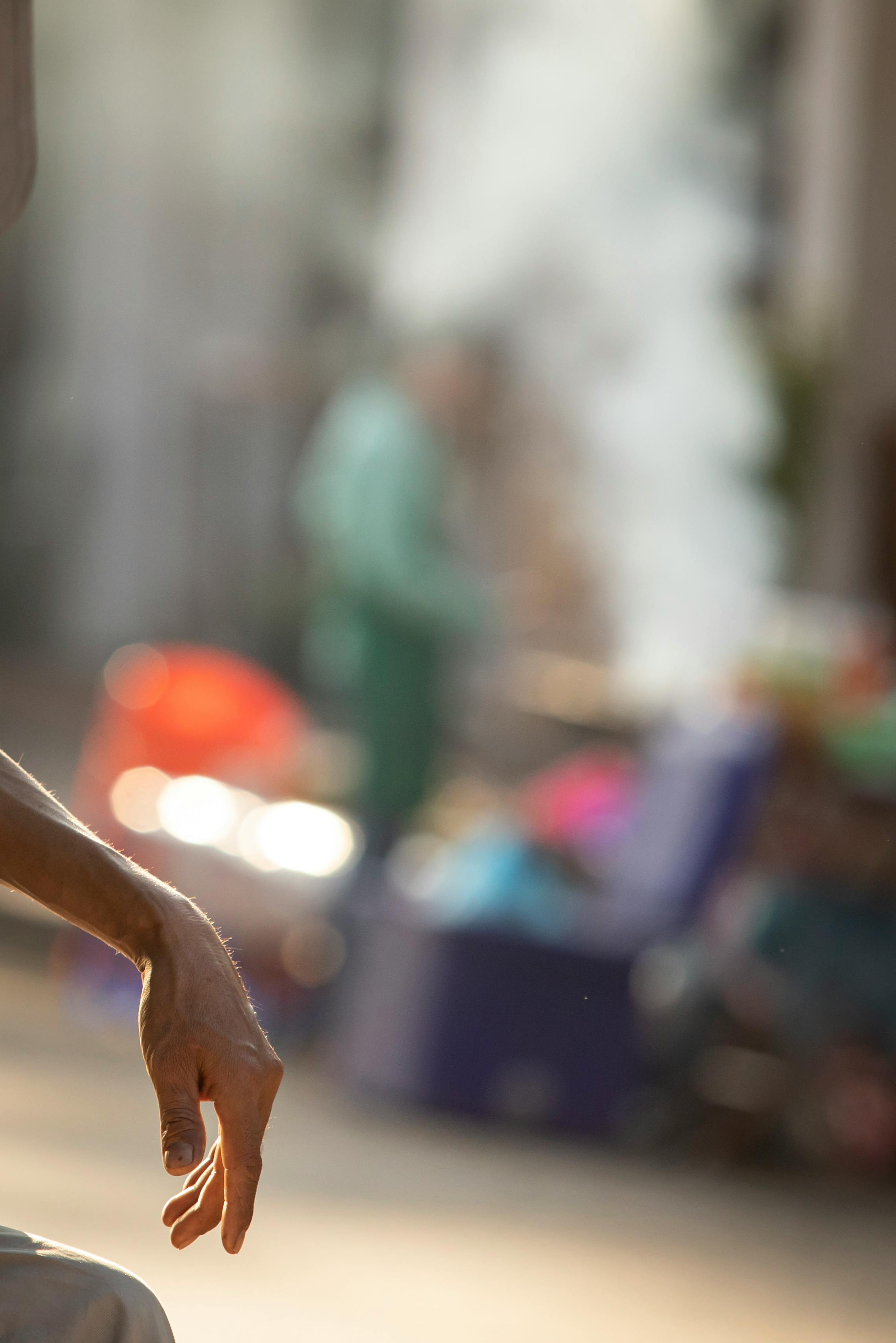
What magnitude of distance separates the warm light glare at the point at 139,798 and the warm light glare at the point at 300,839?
226mm

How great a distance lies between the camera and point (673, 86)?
791 cm

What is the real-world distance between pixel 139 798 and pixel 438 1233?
1686 millimetres

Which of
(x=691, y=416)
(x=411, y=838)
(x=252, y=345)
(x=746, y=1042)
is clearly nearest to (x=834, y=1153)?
(x=746, y=1042)

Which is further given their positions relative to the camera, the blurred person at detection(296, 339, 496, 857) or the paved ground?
the blurred person at detection(296, 339, 496, 857)

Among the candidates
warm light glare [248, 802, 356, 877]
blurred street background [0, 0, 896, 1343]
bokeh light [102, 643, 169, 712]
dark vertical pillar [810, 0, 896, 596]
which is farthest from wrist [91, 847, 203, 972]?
dark vertical pillar [810, 0, 896, 596]

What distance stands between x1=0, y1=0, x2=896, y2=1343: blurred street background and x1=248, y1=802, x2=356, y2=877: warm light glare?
0.4 inches

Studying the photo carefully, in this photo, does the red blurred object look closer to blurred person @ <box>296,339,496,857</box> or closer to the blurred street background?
the blurred street background

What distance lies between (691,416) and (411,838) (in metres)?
3.68

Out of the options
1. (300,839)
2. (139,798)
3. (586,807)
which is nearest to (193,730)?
(139,798)

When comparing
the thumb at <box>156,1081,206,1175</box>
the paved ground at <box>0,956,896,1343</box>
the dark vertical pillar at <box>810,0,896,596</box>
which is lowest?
the thumb at <box>156,1081,206,1175</box>

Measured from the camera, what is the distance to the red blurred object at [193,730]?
4777 millimetres

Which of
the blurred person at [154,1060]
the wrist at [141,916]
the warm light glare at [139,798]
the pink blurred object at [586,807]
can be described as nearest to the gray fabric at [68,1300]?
the blurred person at [154,1060]

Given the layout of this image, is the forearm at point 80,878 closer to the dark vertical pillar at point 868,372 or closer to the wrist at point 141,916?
the wrist at point 141,916

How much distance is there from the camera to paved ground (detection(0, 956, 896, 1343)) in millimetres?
2715
